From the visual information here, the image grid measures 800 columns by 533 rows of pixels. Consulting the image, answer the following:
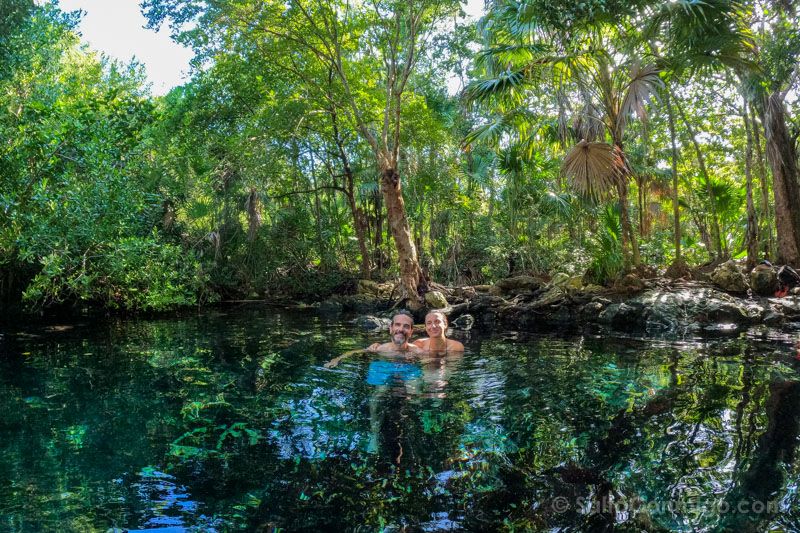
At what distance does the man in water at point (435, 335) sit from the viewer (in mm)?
7348

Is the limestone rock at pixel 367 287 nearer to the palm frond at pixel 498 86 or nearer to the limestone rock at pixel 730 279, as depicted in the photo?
the palm frond at pixel 498 86

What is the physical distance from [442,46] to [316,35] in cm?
353

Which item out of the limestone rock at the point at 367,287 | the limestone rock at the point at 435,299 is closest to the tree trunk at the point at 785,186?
the limestone rock at the point at 435,299

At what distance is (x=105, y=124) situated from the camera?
29.2 ft

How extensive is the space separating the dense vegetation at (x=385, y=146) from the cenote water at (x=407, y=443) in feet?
12.3

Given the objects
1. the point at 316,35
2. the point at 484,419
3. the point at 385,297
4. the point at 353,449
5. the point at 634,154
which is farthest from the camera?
the point at 634,154

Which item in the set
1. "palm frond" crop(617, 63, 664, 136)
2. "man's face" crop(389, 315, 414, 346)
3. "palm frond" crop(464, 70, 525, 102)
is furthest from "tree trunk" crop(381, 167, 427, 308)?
"man's face" crop(389, 315, 414, 346)

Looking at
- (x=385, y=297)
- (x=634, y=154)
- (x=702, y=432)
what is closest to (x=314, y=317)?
(x=385, y=297)

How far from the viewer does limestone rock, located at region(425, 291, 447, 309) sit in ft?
44.8

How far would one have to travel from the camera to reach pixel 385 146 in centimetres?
1386

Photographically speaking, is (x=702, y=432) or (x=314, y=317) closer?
(x=702, y=432)

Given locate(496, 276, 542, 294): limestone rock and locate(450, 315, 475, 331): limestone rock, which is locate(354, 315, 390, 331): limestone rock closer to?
locate(450, 315, 475, 331): limestone rock

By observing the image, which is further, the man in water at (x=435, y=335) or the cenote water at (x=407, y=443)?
the man in water at (x=435, y=335)

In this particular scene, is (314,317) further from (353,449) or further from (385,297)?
(353,449)
